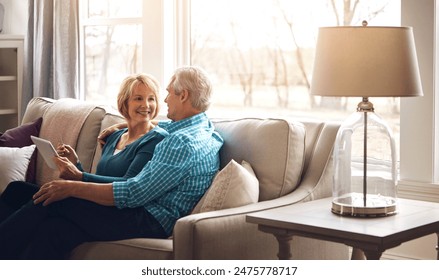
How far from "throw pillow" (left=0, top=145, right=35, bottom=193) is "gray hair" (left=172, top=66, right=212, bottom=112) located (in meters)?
1.10

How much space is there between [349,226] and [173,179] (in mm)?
757

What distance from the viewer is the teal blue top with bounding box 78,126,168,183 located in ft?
10.6

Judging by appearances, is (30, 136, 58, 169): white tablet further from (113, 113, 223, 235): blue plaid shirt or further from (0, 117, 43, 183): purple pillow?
(0, 117, 43, 183): purple pillow

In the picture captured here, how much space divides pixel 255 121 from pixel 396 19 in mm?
859

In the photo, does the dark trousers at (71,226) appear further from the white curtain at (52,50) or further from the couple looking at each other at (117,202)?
the white curtain at (52,50)

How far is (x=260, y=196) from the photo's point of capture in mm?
3199

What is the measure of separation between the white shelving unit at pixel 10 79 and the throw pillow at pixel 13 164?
1.27 meters

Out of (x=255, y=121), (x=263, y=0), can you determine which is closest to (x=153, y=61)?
(x=263, y=0)

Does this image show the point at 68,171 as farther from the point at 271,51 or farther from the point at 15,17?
the point at 15,17

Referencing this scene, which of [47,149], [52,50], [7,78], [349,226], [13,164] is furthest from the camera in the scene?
[7,78]

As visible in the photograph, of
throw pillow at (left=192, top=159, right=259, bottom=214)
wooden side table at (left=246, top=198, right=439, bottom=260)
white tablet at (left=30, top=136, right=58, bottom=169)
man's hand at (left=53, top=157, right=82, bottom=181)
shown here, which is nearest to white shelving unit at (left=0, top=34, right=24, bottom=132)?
white tablet at (left=30, top=136, right=58, bottom=169)

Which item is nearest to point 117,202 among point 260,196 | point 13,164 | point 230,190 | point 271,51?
point 230,190
